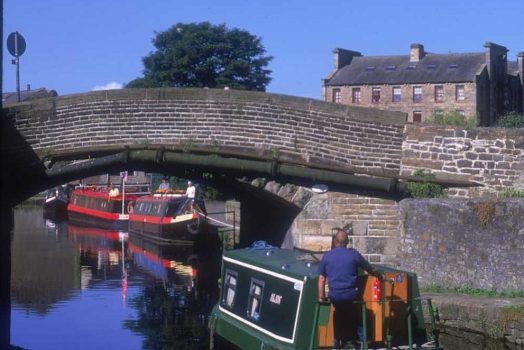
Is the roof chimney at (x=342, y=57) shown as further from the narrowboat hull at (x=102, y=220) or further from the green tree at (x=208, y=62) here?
the narrowboat hull at (x=102, y=220)

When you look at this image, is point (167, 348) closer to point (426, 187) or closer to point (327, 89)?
point (426, 187)

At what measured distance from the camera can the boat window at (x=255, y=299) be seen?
11.5 metres

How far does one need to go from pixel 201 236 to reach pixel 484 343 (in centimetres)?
1758

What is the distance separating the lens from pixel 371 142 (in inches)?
696

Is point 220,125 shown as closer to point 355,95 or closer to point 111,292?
point 111,292

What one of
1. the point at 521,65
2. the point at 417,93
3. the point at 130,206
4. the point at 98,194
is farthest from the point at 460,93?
the point at 130,206

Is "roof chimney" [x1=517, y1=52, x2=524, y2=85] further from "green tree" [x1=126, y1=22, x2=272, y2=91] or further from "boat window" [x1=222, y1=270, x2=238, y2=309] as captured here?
"boat window" [x1=222, y1=270, x2=238, y2=309]

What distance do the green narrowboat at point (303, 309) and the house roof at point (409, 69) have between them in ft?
162

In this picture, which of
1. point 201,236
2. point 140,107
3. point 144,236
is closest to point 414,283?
point 140,107

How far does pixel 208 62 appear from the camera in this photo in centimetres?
5491

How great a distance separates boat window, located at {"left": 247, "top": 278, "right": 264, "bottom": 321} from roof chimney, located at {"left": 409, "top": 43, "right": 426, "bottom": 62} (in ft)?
175

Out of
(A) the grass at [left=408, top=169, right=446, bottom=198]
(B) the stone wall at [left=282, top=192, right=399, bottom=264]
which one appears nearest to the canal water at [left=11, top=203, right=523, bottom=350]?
(B) the stone wall at [left=282, top=192, right=399, bottom=264]

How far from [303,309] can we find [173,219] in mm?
20228

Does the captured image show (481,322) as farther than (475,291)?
No
